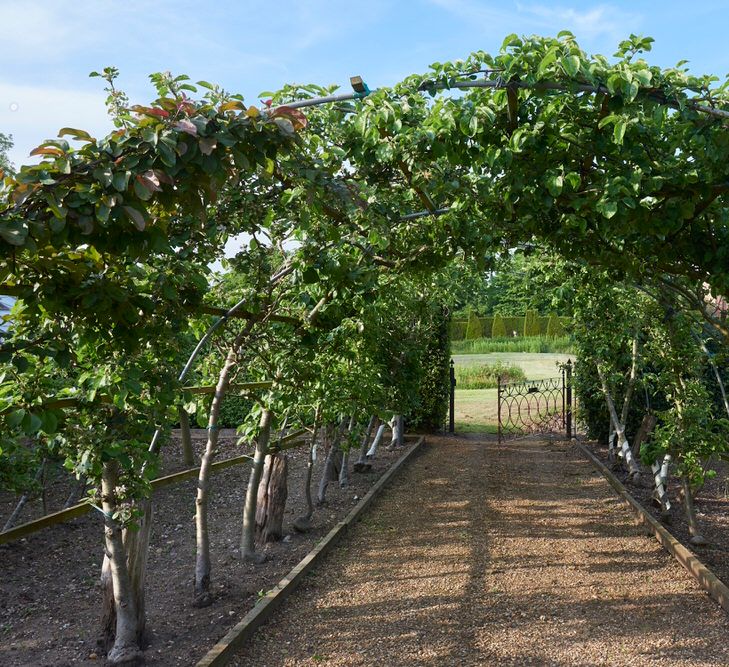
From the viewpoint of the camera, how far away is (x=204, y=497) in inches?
197

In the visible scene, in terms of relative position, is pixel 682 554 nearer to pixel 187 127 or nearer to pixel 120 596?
pixel 120 596

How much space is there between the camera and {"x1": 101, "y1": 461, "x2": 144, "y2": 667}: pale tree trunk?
3736 mm

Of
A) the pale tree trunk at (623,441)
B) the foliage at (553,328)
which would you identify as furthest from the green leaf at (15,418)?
the foliage at (553,328)

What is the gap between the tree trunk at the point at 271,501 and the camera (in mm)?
6402

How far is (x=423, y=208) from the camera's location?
5.45m

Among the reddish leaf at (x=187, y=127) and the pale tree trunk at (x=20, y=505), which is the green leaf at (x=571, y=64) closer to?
the reddish leaf at (x=187, y=127)

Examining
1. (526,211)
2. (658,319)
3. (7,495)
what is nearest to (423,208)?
(526,211)

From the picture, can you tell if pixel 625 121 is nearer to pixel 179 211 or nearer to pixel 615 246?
pixel 615 246

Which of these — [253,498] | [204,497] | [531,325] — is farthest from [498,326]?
[204,497]

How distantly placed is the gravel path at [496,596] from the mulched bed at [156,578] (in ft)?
1.21

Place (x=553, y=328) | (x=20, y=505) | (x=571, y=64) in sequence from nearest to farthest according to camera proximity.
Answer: (x=571, y=64)
(x=20, y=505)
(x=553, y=328)

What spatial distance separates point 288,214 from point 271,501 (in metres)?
2.93

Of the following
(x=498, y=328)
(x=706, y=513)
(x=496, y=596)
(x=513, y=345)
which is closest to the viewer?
(x=496, y=596)

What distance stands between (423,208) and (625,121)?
2.25 metres
